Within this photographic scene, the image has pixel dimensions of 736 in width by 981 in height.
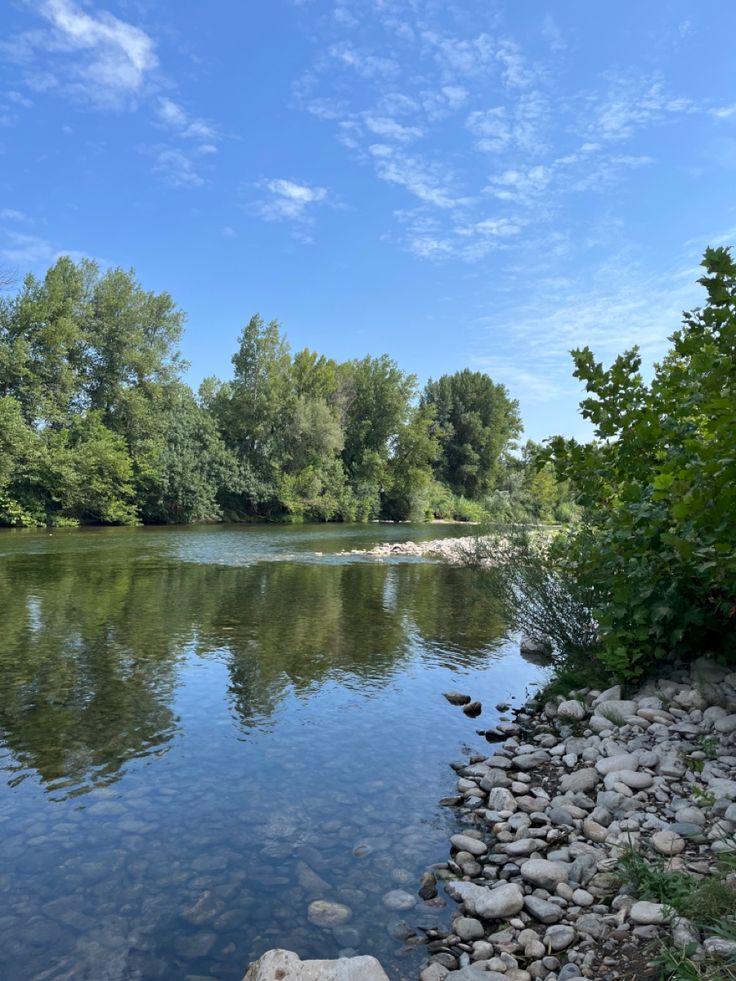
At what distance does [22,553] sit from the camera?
20.2 meters

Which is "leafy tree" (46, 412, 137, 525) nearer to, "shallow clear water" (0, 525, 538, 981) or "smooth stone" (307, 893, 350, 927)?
"shallow clear water" (0, 525, 538, 981)

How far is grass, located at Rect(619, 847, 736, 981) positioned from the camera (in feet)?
7.66

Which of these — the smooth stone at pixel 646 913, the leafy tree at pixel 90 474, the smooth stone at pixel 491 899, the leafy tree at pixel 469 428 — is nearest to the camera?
the smooth stone at pixel 646 913

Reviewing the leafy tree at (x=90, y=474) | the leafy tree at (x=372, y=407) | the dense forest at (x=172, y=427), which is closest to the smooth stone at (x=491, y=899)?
the dense forest at (x=172, y=427)

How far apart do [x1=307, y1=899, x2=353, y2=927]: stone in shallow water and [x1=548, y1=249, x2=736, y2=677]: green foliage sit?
267cm

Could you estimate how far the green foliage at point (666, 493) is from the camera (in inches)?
139

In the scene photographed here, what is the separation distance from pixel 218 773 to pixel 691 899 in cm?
345

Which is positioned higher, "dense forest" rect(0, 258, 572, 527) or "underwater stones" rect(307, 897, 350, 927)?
"dense forest" rect(0, 258, 572, 527)

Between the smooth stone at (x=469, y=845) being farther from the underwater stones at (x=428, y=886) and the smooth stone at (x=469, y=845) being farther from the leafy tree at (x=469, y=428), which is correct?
the leafy tree at (x=469, y=428)

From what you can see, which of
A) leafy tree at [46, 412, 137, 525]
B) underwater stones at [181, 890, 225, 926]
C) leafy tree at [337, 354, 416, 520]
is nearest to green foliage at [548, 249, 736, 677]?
underwater stones at [181, 890, 225, 926]

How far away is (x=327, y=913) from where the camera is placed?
3.35 m

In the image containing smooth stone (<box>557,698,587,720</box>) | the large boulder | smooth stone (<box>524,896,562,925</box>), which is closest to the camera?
the large boulder

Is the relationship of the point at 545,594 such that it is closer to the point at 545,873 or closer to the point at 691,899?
the point at 545,873

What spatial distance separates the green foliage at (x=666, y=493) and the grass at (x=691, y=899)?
1.52 meters
